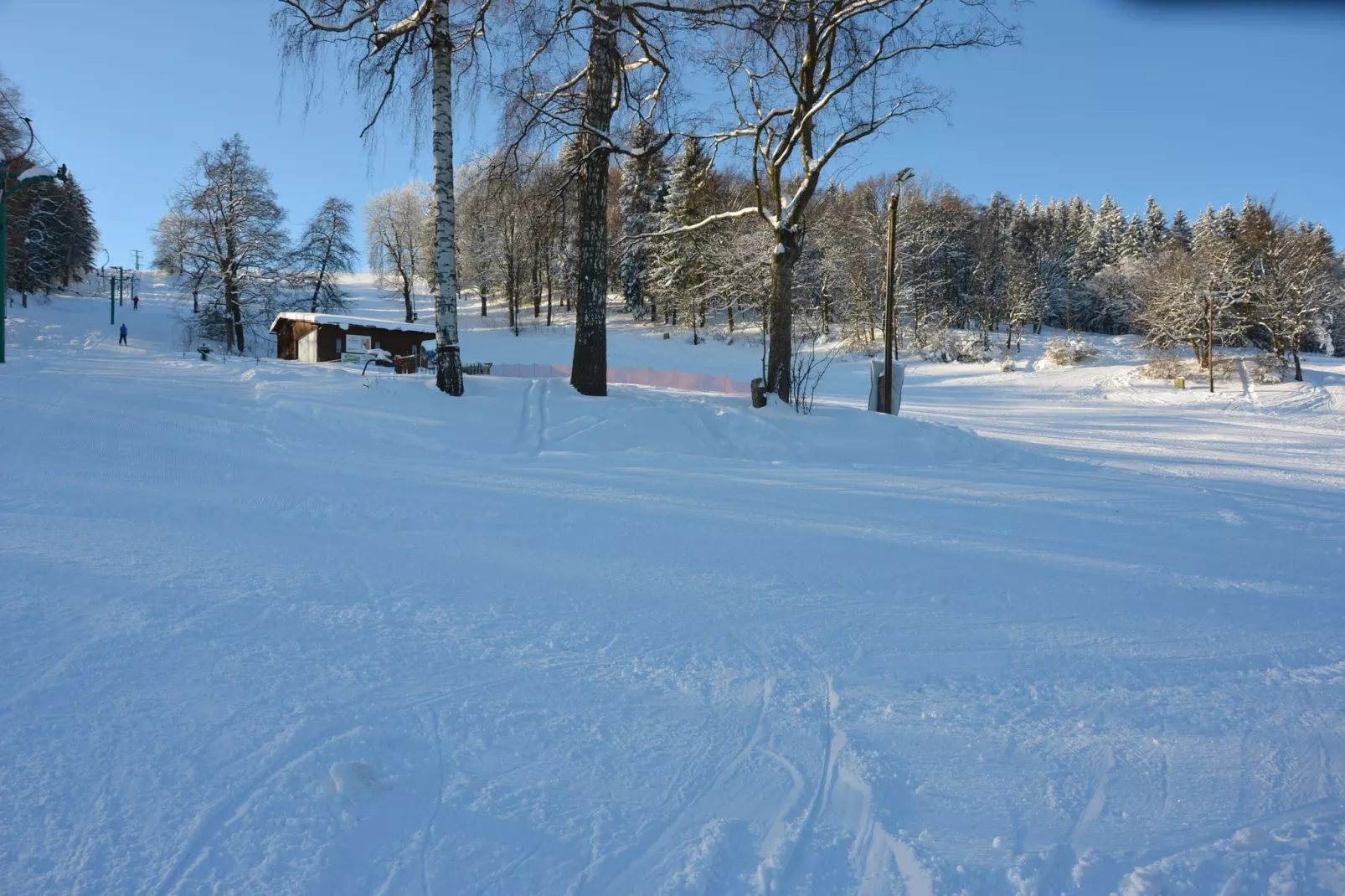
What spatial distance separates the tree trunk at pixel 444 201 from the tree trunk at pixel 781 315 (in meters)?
5.58

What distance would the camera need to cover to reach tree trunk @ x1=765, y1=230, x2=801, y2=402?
12.9 metres

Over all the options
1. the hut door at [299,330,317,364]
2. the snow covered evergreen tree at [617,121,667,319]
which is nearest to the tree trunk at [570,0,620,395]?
the snow covered evergreen tree at [617,121,667,319]

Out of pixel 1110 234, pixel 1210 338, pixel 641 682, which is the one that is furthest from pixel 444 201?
pixel 1110 234

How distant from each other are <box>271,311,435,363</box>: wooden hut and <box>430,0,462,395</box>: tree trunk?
67.8 feet

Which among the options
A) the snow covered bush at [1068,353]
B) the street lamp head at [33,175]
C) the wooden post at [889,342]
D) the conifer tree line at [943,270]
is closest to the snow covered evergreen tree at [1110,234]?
the conifer tree line at [943,270]

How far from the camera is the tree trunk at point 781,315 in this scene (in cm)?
1290

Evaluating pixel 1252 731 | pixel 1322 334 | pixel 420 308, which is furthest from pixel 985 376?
pixel 420 308

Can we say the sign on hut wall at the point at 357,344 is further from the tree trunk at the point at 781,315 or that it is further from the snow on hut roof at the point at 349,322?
the tree trunk at the point at 781,315

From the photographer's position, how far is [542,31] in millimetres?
11078

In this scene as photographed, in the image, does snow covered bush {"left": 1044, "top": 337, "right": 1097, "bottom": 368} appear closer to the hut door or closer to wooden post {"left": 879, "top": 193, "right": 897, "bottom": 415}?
wooden post {"left": 879, "top": 193, "right": 897, "bottom": 415}

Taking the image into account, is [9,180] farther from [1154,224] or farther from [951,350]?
[1154,224]

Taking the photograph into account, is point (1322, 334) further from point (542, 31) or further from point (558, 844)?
point (558, 844)

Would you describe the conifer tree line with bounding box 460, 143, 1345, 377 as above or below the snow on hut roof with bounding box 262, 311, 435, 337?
above

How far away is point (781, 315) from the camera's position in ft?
42.8
